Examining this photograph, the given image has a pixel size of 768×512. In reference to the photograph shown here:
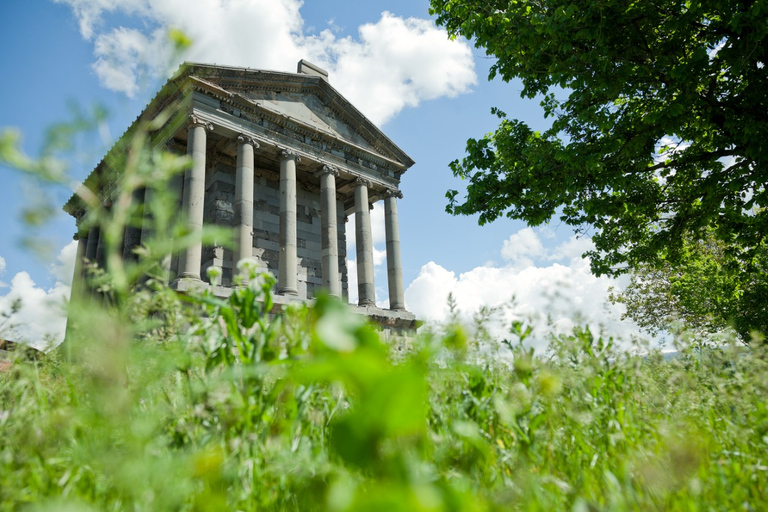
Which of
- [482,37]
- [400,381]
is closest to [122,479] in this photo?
[400,381]

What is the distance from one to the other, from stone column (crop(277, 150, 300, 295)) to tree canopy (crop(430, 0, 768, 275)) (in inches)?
268

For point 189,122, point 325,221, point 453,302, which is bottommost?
point 453,302

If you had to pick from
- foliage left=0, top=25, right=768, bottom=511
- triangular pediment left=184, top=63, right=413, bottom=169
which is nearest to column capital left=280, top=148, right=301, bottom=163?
triangular pediment left=184, top=63, right=413, bottom=169

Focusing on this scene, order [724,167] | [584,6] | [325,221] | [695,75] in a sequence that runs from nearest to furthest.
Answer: [695,75]
[584,6]
[724,167]
[325,221]

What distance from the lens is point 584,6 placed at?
9203 mm

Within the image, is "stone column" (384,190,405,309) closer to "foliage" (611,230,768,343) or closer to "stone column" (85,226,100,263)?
"foliage" (611,230,768,343)

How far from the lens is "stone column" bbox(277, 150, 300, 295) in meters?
16.7

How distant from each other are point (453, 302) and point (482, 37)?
9.74m

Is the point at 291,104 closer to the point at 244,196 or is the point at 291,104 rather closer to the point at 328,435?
the point at 244,196

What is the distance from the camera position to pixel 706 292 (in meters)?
19.7

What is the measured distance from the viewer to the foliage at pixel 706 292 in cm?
1581

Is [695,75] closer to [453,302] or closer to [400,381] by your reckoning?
[453,302]

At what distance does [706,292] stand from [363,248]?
15.2 m

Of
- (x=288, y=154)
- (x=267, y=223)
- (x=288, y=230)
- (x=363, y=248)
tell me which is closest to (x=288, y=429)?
(x=288, y=230)
